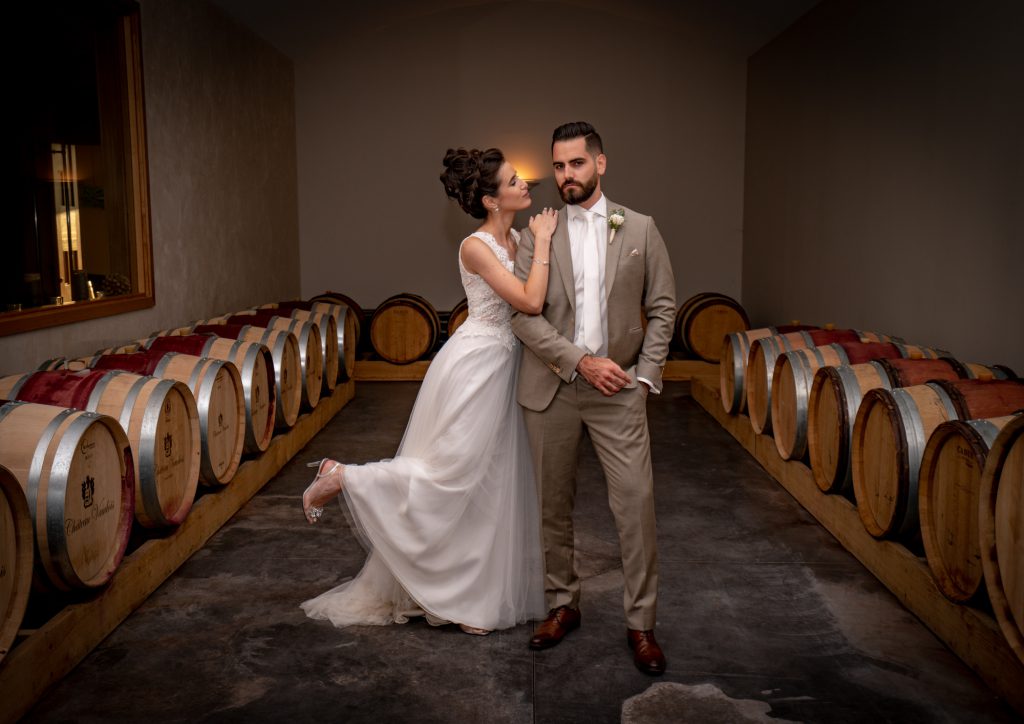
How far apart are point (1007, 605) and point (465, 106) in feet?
26.9

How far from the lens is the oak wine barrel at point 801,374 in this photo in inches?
168

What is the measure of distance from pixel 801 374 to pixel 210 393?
8.74 feet

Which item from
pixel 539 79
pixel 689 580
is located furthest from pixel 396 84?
pixel 689 580

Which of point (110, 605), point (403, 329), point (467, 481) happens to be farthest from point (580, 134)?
point (403, 329)

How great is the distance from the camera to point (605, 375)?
2.50 meters

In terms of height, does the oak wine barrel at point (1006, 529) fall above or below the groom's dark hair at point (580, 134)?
below

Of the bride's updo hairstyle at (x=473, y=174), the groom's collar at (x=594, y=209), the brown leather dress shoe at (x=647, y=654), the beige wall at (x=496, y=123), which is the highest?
the beige wall at (x=496, y=123)

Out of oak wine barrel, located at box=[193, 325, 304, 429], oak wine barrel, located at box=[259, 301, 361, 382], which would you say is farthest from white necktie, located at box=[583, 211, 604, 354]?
oak wine barrel, located at box=[259, 301, 361, 382]

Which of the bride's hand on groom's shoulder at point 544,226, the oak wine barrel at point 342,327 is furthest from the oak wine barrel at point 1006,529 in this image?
the oak wine barrel at point 342,327

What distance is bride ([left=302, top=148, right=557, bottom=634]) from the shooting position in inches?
113

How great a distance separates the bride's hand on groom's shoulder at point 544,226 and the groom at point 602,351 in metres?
0.03

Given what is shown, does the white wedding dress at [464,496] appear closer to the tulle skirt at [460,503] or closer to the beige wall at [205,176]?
the tulle skirt at [460,503]

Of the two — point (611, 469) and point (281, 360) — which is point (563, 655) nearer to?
point (611, 469)

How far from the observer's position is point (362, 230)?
9766 mm
